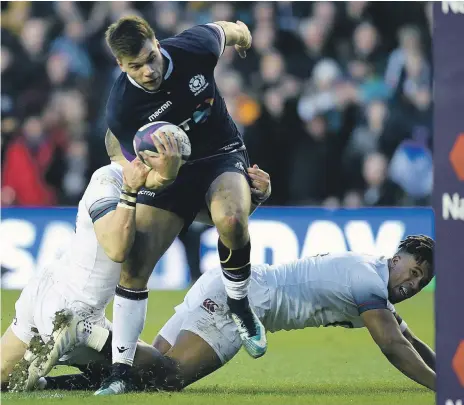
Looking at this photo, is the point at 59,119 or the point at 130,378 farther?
the point at 59,119

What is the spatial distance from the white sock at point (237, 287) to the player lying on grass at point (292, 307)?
19 cm

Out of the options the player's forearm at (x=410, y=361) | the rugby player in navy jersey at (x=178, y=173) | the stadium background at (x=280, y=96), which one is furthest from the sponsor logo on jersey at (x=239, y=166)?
the stadium background at (x=280, y=96)

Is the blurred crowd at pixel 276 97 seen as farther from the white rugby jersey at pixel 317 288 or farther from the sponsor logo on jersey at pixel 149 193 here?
the sponsor logo on jersey at pixel 149 193

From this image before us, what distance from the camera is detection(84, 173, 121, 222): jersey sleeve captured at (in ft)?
22.5

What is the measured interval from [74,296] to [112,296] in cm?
27

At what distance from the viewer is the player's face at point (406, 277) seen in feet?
23.6

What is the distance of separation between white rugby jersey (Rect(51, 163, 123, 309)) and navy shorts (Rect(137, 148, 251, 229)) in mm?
326

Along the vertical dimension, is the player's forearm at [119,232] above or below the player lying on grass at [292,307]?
above

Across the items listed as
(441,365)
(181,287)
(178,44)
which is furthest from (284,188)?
(441,365)

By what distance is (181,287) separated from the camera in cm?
1326

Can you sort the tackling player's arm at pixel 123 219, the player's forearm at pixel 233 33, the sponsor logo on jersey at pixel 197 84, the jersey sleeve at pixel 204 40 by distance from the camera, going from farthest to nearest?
1. the player's forearm at pixel 233 33
2. the jersey sleeve at pixel 204 40
3. the sponsor logo on jersey at pixel 197 84
4. the tackling player's arm at pixel 123 219

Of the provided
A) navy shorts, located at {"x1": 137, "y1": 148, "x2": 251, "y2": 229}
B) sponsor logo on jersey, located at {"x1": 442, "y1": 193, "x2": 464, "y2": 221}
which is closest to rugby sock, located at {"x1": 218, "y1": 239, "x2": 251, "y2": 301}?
navy shorts, located at {"x1": 137, "y1": 148, "x2": 251, "y2": 229}

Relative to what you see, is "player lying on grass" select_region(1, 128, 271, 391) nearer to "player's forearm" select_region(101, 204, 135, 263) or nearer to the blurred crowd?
"player's forearm" select_region(101, 204, 135, 263)

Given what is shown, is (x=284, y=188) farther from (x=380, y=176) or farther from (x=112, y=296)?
(x=112, y=296)
